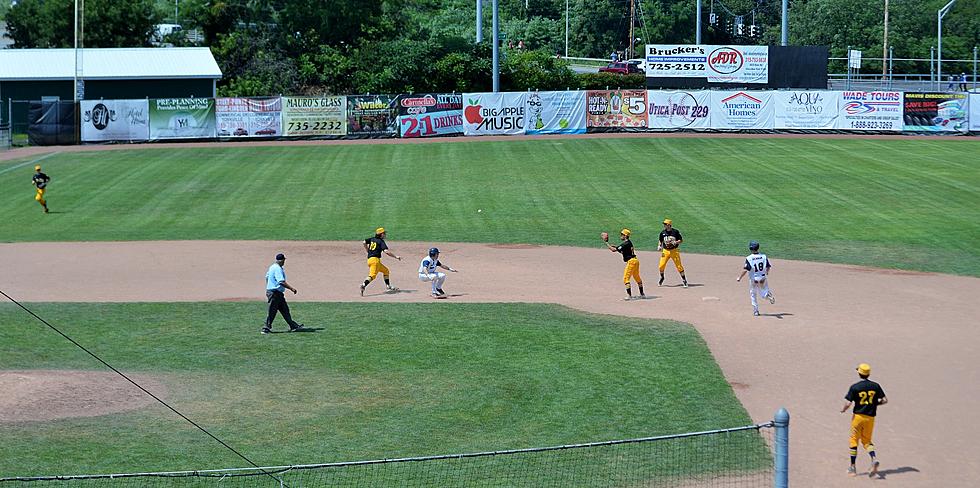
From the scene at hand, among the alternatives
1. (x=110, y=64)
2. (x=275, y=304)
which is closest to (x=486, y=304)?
(x=275, y=304)

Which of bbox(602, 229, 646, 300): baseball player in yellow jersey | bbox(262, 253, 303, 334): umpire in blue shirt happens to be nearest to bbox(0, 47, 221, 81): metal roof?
bbox(602, 229, 646, 300): baseball player in yellow jersey

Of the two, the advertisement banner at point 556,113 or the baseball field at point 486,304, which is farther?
the advertisement banner at point 556,113

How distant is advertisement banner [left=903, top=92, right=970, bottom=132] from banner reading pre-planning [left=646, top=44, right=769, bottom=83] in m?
8.88

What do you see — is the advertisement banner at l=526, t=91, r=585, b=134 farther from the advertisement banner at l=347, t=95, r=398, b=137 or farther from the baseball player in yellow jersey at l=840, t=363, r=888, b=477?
the baseball player in yellow jersey at l=840, t=363, r=888, b=477

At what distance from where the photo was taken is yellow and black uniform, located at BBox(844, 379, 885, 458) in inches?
604

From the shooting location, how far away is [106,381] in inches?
789

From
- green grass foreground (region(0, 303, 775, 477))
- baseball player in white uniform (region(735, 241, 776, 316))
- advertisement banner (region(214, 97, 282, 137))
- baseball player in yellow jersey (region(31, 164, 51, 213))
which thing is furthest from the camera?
advertisement banner (region(214, 97, 282, 137))

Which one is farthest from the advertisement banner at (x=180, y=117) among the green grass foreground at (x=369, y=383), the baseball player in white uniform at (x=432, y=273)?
the baseball player in white uniform at (x=432, y=273)

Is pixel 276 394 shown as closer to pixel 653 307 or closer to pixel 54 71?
pixel 653 307

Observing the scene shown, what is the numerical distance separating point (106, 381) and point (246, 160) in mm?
34229

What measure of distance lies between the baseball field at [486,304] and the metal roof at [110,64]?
1448 cm

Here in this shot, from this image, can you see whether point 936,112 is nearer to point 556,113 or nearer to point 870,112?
point 870,112

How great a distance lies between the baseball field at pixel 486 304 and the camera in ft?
57.0

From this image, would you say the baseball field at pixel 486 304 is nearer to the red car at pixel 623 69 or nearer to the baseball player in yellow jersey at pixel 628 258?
the baseball player in yellow jersey at pixel 628 258
